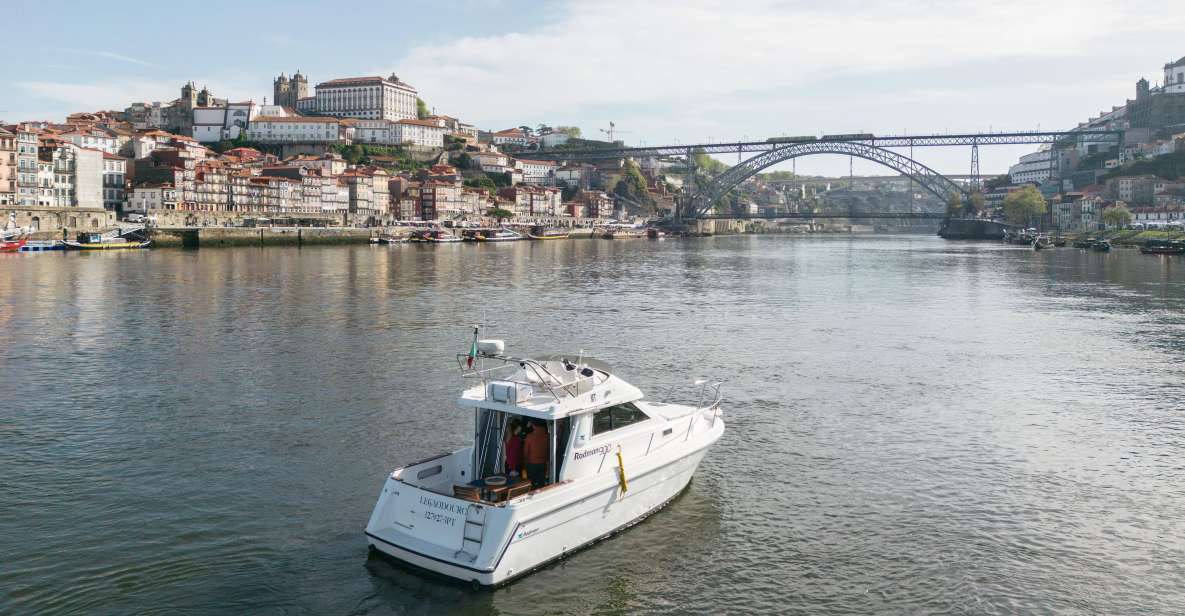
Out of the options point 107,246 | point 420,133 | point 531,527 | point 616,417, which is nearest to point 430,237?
point 107,246

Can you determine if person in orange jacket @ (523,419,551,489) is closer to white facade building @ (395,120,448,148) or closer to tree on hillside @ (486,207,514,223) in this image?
tree on hillside @ (486,207,514,223)

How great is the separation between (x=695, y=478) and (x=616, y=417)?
7.52ft

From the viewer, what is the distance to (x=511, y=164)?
153 m

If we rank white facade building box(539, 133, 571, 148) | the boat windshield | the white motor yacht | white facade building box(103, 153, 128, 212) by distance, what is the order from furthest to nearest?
white facade building box(539, 133, 571, 148)
white facade building box(103, 153, 128, 212)
the boat windshield
the white motor yacht

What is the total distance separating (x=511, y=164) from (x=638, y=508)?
144878 mm

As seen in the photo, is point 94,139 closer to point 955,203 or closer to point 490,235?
point 490,235

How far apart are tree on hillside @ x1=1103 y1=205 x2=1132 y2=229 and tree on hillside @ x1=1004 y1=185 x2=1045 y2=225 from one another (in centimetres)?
1816

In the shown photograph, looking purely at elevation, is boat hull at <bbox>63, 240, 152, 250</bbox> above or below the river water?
above

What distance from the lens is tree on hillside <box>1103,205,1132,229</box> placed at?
338 ft

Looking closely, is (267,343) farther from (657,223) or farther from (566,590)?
(657,223)

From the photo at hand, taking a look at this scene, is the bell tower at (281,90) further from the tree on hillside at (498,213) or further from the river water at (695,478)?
the river water at (695,478)

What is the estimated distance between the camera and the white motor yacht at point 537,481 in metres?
9.25

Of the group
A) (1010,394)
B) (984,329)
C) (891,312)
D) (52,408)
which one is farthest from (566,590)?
(891,312)

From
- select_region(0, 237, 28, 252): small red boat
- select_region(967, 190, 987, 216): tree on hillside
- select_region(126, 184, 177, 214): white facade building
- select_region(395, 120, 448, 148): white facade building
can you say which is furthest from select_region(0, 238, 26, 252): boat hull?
select_region(967, 190, 987, 216): tree on hillside
